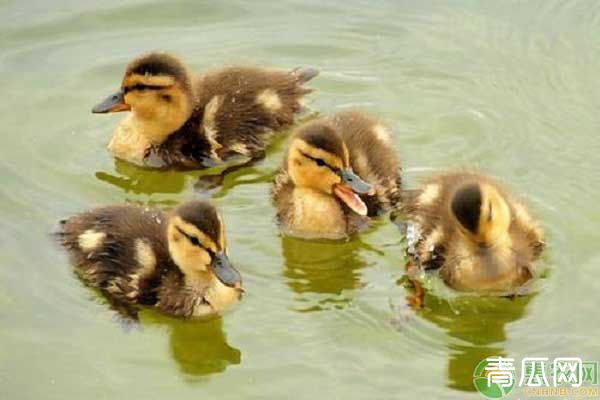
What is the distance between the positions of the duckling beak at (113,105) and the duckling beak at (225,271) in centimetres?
137

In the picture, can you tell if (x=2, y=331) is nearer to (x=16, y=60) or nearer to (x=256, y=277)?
(x=256, y=277)

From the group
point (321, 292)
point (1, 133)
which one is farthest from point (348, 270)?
point (1, 133)

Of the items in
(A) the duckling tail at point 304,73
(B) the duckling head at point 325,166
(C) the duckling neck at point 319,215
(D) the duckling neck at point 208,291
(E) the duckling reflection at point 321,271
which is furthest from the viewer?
(A) the duckling tail at point 304,73

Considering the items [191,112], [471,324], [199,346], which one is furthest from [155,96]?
[471,324]

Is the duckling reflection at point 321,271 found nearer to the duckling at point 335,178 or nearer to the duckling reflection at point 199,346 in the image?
the duckling at point 335,178

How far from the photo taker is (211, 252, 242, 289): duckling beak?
5078 mm

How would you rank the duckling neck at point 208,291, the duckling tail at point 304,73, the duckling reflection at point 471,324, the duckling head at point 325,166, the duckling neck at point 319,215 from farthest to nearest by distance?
the duckling tail at point 304,73, the duckling neck at point 319,215, the duckling head at point 325,166, the duckling neck at point 208,291, the duckling reflection at point 471,324

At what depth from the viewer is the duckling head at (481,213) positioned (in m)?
5.05

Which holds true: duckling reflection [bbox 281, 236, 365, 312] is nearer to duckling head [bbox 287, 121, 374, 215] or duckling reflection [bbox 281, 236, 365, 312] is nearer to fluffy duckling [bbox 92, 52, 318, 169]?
duckling head [bbox 287, 121, 374, 215]

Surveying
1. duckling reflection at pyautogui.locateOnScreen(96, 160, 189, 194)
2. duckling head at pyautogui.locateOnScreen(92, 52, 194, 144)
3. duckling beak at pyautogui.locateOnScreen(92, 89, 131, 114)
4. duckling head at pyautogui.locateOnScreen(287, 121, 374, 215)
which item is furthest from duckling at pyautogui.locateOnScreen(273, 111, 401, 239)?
duckling beak at pyautogui.locateOnScreen(92, 89, 131, 114)

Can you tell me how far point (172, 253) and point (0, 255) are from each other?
83cm

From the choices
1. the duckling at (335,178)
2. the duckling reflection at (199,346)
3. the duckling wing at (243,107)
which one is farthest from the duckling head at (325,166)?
the duckling reflection at (199,346)

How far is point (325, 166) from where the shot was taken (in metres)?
5.63

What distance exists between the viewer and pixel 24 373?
16.5 feet
